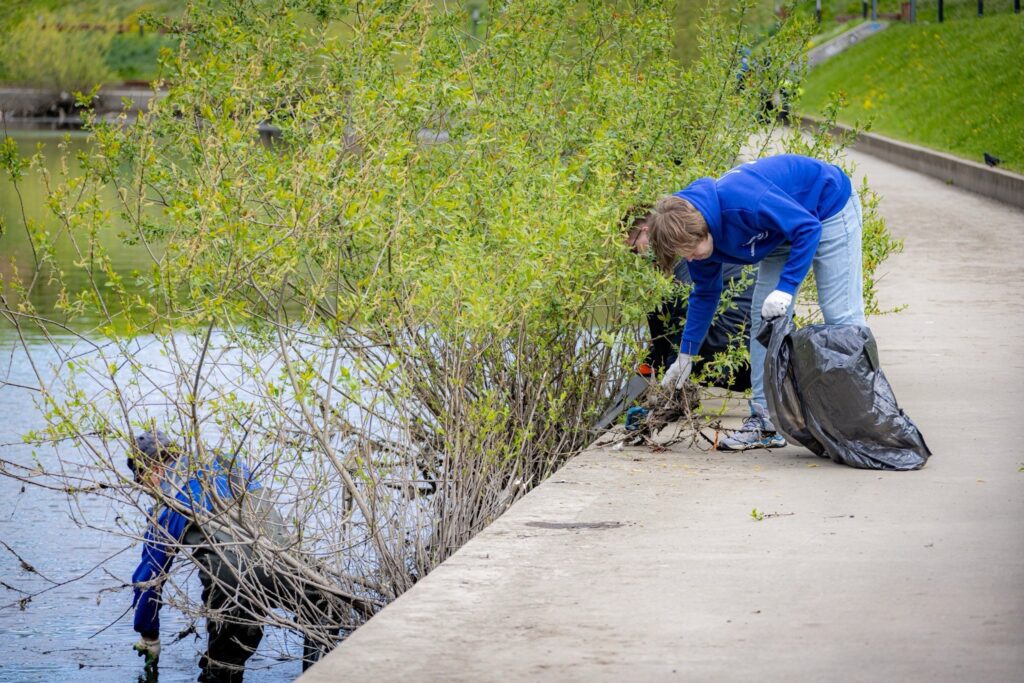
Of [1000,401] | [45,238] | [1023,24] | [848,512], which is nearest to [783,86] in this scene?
[1000,401]

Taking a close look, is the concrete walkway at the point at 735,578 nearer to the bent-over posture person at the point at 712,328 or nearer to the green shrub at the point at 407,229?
the green shrub at the point at 407,229

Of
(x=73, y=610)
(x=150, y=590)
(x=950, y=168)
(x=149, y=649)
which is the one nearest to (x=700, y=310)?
(x=150, y=590)

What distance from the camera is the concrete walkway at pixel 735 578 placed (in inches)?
145

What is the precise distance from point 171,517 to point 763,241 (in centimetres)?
282

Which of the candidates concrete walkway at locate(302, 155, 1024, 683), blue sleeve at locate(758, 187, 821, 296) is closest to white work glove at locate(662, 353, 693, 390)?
concrete walkway at locate(302, 155, 1024, 683)

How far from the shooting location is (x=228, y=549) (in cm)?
623

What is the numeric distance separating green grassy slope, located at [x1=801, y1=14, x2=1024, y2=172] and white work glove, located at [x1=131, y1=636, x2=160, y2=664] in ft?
40.5

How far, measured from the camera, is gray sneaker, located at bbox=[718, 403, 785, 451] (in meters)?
6.21

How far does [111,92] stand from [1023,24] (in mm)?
25899

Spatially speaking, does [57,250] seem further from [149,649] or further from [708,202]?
[708,202]

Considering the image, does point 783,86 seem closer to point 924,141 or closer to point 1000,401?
point 1000,401

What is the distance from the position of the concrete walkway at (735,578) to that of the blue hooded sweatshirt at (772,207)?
2.82 feet

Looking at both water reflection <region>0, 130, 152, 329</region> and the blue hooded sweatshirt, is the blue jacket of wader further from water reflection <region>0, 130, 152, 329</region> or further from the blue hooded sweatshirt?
water reflection <region>0, 130, 152, 329</region>

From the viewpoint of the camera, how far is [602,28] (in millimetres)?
8070
